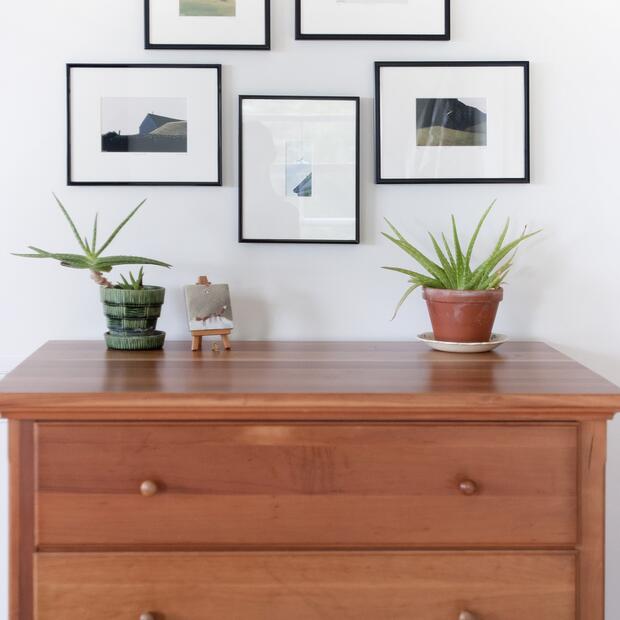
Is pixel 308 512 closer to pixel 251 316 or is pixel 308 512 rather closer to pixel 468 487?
pixel 468 487

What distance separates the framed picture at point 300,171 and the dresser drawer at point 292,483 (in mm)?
674

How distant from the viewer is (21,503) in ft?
4.27

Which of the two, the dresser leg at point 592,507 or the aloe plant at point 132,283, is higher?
the aloe plant at point 132,283

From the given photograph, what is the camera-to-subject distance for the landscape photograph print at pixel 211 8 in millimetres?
1825

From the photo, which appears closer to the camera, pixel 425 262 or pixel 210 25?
pixel 425 262

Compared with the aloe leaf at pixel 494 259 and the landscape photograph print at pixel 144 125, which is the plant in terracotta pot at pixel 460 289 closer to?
the aloe leaf at pixel 494 259

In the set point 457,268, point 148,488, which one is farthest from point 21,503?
point 457,268

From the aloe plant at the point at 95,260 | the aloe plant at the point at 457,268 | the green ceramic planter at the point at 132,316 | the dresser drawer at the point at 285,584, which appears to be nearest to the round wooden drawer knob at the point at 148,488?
the dresser drawer at the point at 285,584

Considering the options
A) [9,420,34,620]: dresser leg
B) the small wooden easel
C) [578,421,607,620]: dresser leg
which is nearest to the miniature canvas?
the small wooden easel

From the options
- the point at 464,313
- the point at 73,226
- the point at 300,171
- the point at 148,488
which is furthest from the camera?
the point at 300,171

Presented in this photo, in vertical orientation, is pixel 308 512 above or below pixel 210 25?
below

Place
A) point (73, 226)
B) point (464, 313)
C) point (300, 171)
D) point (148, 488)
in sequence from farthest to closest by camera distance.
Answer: point (300, 171) → point (73, 226) → point (464, 313) → point (148, 488)

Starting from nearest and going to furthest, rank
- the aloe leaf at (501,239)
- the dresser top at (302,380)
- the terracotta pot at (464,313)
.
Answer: the dresser top at (302,380)
the terracotta pot at (464,313)
the aloe leaf at (501,239)

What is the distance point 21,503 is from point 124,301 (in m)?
0.50
